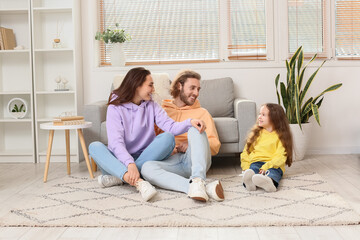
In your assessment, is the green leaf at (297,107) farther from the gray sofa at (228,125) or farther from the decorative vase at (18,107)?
the decorative vase at (18,107)

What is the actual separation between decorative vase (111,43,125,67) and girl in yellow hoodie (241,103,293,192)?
175 centimetres

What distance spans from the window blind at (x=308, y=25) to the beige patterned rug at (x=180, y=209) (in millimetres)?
1925

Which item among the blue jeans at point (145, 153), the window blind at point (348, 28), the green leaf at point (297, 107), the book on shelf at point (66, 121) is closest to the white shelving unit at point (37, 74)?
the book on shelf at point (66, 121)

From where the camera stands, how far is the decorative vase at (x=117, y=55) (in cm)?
460

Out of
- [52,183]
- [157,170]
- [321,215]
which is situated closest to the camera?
[321,215]

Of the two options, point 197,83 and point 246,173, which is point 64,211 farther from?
point 197,83

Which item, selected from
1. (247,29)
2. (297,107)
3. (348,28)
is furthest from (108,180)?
(348,28)

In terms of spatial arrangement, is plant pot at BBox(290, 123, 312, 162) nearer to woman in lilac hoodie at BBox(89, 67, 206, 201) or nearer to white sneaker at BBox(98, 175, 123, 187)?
woman in lilac hoodie at BBox(89, 67, 206, 201)

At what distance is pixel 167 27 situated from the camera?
4.73 meters

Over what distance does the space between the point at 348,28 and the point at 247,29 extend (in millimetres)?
936

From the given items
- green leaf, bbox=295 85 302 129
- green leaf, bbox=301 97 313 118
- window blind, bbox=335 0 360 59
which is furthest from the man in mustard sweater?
window blind, bbox=335 0 360 59

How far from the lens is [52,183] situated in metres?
3.37

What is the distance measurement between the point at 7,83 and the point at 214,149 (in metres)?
2.39

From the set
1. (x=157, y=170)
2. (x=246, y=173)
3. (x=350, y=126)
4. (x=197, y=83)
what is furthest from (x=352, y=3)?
(x=157, y=170)
